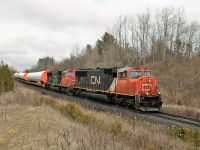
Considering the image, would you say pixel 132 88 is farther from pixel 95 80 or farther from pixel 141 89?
pixel 95 80

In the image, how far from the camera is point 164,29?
53.2 meters

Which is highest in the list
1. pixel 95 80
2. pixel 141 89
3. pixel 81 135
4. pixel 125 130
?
pixel 95 80

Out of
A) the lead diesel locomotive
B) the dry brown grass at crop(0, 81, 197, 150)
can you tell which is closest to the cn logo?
the lead diesel locomotive

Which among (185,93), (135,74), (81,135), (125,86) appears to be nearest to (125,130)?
(81,135)

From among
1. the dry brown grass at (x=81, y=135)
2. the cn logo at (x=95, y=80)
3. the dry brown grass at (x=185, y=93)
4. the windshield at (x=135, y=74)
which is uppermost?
the windshield at (x=135, y=74)

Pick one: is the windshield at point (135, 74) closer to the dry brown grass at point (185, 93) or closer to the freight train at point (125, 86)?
the freight train at point (125, 86)

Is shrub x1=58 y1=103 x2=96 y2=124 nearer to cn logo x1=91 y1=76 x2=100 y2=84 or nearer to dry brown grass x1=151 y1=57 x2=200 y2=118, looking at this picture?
dry brown grass x1=151 y1=57 x2=200 y2=118

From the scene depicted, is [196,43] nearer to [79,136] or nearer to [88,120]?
[88,120]

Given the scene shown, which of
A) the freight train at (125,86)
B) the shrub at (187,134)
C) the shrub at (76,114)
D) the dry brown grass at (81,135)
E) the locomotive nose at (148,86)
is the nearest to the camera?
the dry brown grass at (81,135)

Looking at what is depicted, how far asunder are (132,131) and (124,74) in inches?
357

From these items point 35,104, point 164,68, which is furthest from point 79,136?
point 164,68

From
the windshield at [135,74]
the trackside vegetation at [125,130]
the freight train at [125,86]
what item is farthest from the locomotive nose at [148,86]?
the trackside vegetation at [125,130]

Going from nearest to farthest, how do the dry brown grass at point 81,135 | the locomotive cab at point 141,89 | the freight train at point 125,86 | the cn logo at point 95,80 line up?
the dry brown grass at point 81,135 → the locomotive cab at point 141,89 → the freight train at point 125,86 → the cn logo at point 95,80

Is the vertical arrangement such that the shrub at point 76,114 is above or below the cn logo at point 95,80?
below
